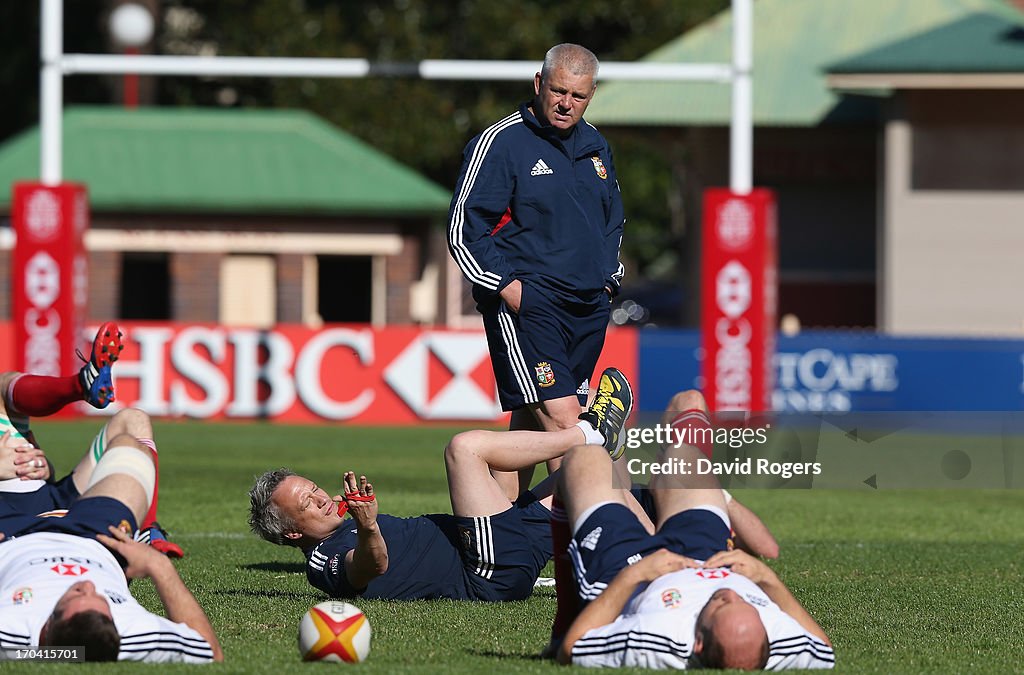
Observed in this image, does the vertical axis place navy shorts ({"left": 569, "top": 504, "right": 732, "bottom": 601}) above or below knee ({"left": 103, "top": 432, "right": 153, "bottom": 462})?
below

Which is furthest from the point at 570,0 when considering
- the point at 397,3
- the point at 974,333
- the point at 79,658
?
the point at 79,658

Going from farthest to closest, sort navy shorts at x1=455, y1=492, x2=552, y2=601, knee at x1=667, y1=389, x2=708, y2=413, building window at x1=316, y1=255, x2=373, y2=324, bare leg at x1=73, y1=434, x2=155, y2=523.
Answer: building window at x1=316, y1=255, x2=373, y2=324 → navy shorts at x1=455, y1=492, x2=552, y2=601 → knee at x1=667, y1=389, x2=708, y2=413 → bare leg at x1=73, y1=434, x2=155, y2=523

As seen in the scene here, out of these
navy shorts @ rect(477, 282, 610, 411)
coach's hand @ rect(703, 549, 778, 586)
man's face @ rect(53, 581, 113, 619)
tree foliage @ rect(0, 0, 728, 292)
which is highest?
tree foliage @ rect(0, 0, 728, 292)

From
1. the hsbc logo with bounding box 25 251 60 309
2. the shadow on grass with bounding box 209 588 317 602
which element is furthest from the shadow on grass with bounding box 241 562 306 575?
the hsbc logo with bounding box 25 251 60 309

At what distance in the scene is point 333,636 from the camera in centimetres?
627

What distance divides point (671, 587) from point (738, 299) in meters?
14.0

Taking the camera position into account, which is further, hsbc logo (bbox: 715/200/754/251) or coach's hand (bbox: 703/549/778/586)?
hsbc logo (bbox: 715/200/754/251)

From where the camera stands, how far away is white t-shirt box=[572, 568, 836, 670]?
233 inches

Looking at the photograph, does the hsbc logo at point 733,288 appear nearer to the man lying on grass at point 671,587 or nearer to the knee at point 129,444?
the man lying on grass at point 671,587

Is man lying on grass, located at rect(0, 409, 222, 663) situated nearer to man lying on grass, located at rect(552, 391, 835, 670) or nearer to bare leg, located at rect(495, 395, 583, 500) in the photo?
man lying on grass, located at rect(552, 391, 835, 670)

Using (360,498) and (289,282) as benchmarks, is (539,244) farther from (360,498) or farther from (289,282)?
(289,282)

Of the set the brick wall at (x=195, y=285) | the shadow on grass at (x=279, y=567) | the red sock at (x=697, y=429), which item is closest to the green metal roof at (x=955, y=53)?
the brick wall at (x=195, y=285)

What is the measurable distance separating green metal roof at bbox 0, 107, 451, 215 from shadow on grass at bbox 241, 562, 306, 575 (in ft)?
69.4

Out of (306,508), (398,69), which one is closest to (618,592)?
(306,508)
